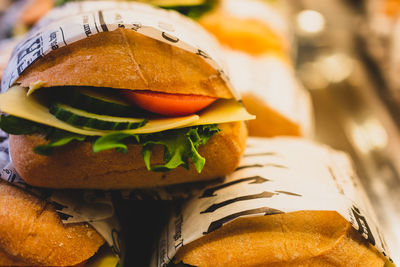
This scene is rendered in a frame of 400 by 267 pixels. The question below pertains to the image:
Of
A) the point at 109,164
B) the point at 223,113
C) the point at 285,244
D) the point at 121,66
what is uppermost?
the point at 121,66

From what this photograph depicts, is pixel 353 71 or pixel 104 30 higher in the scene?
pixel 104 30

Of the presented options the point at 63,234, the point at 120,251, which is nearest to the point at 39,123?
the point at 63,234

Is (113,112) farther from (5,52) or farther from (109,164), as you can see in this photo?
(5,52)

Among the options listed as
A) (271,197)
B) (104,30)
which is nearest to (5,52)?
(104,30)

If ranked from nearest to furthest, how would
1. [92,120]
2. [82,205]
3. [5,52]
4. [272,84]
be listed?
[92,120], [82,205], [5,52], [272,84]

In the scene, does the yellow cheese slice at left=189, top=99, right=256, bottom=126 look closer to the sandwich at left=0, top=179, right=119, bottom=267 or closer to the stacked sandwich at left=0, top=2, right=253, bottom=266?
the stacked sandwich at left=0, top=2, right=253, bottom=266

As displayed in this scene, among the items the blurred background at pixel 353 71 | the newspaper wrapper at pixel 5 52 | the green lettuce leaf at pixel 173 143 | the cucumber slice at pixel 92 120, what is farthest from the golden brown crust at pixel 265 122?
Answer: the newspaper wrapper at pixel 5 52

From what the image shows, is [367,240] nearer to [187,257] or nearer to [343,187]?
[343,187]
